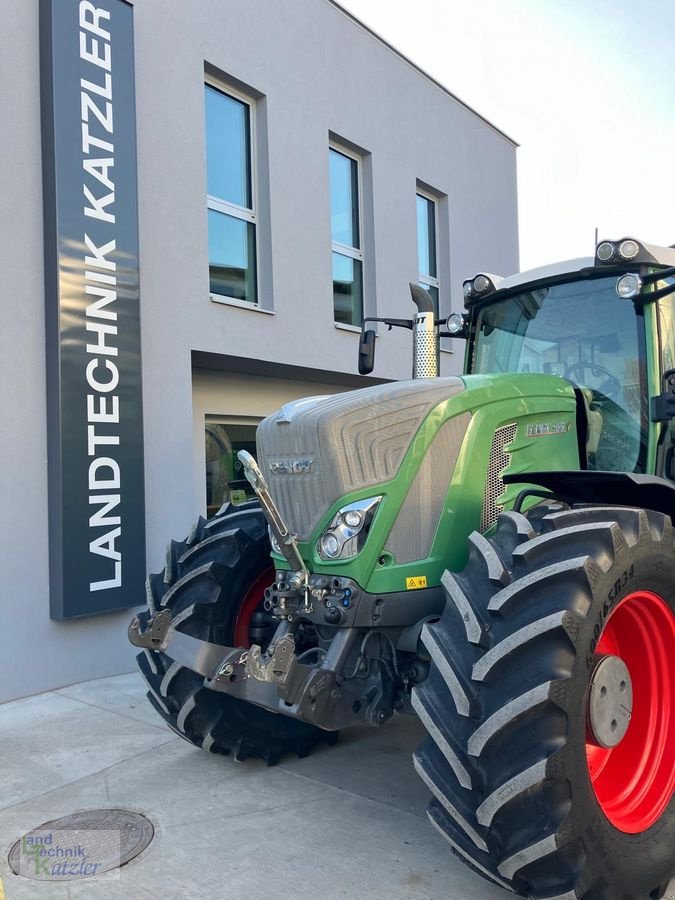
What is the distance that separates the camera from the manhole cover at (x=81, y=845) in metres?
2.96

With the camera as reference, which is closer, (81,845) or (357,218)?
(81,845)

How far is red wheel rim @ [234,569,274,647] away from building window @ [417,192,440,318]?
20.5ft

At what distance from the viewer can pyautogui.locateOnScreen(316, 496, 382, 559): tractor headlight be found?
3010mm

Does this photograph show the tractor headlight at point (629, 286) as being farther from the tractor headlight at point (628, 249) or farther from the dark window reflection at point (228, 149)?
the dark window reflection at point (228, 149)

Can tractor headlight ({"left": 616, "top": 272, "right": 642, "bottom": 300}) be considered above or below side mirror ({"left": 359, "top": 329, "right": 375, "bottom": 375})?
above

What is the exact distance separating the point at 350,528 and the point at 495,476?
2.36ft

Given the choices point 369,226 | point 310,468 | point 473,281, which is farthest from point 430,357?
point 369,226

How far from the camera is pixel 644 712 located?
3002 millimetres

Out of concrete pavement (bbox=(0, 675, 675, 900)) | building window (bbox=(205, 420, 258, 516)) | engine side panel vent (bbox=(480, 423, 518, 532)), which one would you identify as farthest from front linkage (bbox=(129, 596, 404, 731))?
building window (bbox=(205, 420, 258, 516))

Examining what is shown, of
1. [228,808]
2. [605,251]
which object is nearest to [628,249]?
[605,251]

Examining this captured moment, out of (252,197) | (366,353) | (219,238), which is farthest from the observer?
(252,197)

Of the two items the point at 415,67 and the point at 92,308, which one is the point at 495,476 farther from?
the point at 415,67

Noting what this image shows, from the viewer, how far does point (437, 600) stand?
3.13 m

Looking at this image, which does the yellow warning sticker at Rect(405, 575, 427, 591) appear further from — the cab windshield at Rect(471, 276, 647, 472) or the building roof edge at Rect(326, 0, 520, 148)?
the building roof edge at Rect(326, 0, 520, 148)
